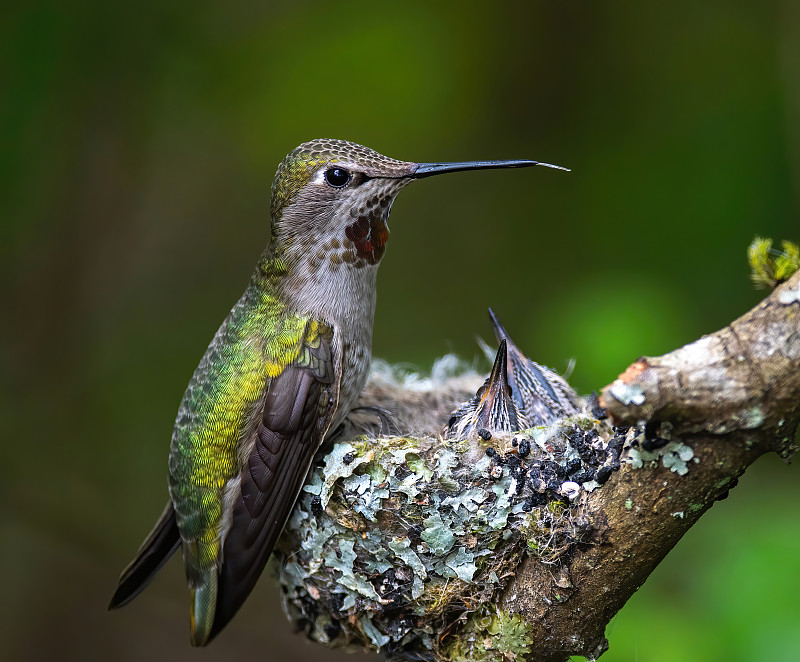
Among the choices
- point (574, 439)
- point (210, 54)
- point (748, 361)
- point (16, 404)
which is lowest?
point (16, 404)

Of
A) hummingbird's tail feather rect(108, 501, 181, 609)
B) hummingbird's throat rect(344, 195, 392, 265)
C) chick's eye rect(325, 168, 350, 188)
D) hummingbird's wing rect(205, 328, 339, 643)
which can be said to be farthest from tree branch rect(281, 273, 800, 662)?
chick's eye rect(325, 168, 350, 188)

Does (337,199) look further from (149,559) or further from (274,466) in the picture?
(149,559)

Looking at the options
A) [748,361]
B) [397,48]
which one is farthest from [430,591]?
[397,48]

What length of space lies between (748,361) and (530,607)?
889 mm

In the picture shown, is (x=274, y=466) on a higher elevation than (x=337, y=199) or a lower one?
lower

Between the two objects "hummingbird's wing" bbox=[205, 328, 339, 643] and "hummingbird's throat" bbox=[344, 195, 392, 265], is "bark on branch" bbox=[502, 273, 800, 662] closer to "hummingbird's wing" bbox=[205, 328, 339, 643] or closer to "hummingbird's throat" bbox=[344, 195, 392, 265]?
A: "hummingbird's wing" bbox=[205, 328, 339, 643]

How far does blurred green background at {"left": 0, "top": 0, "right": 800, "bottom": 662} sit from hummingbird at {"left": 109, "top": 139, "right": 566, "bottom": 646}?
1047mm

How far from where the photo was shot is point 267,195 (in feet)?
15.2

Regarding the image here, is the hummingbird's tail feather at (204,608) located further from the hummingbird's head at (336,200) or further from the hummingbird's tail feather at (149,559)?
the hummingbird's head at (336,200)

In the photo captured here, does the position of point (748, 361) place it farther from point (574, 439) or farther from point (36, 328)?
point (36, 328)

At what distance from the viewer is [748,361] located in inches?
48.1

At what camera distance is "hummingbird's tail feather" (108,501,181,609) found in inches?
92.3

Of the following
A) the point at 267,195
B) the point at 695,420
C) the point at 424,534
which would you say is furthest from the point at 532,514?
the point at 267,195

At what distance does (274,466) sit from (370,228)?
30.0 inches
